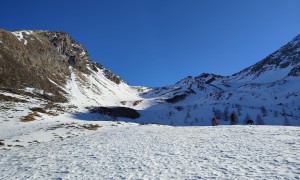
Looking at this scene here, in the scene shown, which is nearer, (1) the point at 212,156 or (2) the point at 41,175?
(2) the point at 41,175

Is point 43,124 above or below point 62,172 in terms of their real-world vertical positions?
above

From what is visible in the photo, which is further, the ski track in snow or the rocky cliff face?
the rocky cliff face

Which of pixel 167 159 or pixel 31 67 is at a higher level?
pixel 31 67

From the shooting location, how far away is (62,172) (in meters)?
19.2

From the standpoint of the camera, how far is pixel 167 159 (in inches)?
813

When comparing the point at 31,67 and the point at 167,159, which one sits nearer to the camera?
the point at 167,159

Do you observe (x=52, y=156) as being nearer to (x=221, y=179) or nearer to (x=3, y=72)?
(x=221, y=179)

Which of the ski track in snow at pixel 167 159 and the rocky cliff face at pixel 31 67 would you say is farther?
the rocky cliff face at pixel 31 67

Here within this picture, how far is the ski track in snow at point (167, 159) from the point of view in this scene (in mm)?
16752

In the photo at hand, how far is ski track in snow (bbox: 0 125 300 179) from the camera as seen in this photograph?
16752 millimetres

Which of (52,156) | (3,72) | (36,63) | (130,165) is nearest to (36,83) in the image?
(3,72)

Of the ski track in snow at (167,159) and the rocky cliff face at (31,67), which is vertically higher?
the rocky cliff face at (31,67)

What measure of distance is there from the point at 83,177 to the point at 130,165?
10.9ft

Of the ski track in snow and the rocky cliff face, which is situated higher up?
the rocky cliff face
